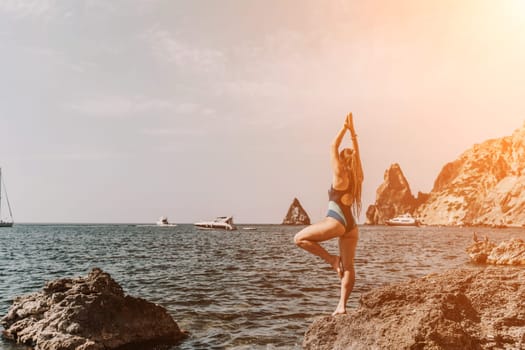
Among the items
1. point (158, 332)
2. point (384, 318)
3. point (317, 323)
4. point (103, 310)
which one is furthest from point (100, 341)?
point (384, 318)

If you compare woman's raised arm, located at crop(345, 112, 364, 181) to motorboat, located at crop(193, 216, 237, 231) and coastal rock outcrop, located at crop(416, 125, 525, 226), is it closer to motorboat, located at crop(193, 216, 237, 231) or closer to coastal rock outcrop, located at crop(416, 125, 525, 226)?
motorboat, located at crop(193, 216, 237, 231)

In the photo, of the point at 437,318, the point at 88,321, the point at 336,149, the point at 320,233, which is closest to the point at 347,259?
the point at 320,233

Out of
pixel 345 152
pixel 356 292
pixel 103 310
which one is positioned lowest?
pixel 356 292

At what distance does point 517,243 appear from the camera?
1093 inches

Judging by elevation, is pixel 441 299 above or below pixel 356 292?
above

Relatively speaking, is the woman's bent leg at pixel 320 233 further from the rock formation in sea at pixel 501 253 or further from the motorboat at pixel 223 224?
the motorboat at pixel 223 224

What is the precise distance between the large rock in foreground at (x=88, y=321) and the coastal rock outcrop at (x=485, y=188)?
139 m

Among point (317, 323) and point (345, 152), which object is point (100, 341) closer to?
point (317, 323)

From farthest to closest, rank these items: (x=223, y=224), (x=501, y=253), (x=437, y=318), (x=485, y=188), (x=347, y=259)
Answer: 1. (x=485, y=188)
2. (x=223, y=224)
3. (x=501, y=253)
4. (x=347, y=259)
5. (x=437, y=318)

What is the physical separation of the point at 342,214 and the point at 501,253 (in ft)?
86.0

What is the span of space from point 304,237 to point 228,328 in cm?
436

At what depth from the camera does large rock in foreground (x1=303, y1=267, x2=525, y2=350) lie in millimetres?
5770

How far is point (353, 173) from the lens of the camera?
Answer: 6.94 metres

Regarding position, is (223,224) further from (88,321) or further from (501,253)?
(88,321)
